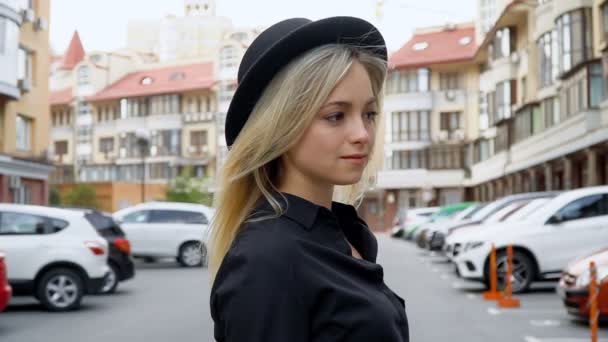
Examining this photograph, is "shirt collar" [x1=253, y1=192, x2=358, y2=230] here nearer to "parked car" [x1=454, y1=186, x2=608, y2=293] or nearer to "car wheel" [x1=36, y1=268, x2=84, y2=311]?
"car wheel" [x1=36, y1=268, x2=84, y2=311]

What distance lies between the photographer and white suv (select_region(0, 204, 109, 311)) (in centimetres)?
1469

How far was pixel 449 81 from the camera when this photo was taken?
80125mm

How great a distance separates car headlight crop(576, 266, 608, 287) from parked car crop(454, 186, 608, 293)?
4.12m

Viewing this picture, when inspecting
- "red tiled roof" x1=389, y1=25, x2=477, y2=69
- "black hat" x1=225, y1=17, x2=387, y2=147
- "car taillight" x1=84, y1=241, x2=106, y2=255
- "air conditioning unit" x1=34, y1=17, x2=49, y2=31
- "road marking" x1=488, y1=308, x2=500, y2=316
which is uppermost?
"red tiled roof" x1=389, y1=25, x2=477, y2=69

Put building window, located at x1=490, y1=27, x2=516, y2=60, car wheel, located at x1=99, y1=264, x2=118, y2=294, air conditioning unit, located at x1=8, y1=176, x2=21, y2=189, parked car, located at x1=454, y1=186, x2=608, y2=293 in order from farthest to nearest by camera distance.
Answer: building window, located at x1=490, y1=27, x2=516, y2=60 → air conditioning unit, located at x1=8, y1=176, x2=21, y2=189 → car wheel, located at x1=99, y1=264, x2=118, y2=294 → parked car, located at x1=454, y1=186, x2=608, y2=293

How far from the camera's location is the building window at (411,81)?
80375 millimetres

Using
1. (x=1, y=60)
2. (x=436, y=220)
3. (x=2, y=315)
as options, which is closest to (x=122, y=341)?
(x=2, y=315)

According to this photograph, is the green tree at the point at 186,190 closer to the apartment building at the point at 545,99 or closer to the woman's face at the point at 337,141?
the apartment building at the point at 545,99

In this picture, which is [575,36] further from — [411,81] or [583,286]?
[411,81]

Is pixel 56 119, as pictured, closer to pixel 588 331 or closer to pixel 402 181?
pixel 402 181

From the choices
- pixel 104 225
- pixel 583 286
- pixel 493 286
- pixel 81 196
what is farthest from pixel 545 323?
pixel 81 196

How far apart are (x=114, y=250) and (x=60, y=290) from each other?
2.73 meters

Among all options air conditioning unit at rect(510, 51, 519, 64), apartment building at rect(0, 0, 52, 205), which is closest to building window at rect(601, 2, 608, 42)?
air conditioning unit at rect(510, 51, 519, 64)

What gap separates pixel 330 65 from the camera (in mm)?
2062
